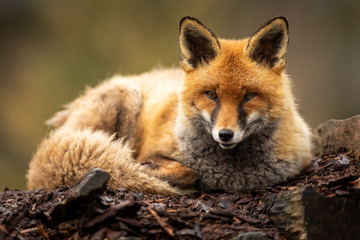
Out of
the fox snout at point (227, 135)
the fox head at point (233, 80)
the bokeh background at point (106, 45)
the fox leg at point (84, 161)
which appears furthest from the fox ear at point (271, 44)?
the bokeh background at point (106, 45)

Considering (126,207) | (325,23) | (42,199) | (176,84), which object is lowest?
(126,207)

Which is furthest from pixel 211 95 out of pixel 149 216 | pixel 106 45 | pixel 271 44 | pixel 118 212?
pixel 106 45

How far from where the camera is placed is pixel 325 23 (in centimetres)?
850

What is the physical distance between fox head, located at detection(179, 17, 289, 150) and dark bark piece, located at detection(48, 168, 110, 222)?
1.06 meters

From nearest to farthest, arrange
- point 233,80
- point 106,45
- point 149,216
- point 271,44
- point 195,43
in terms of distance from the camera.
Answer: point 149,216 → point 233,80 → point 271,44 → point 195,43 → point 106,45

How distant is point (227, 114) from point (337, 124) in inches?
71.0

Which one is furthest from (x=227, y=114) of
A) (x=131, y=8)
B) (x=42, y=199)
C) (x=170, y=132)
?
(x=131, y=8)

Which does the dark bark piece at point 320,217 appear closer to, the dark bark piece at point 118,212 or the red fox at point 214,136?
the red fox at point 214,136

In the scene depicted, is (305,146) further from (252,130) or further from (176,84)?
(176,84)

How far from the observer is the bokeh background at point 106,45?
839 cm

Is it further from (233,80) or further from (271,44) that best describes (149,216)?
(271,44)

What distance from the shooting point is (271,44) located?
3.55 meters

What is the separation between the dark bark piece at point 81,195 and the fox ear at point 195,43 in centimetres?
163

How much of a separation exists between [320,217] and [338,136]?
1.85 meters
